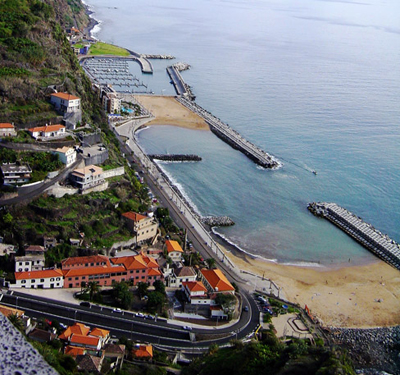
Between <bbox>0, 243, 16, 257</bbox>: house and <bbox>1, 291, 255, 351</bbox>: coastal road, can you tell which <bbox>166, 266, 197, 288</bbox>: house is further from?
<bbox>0, 243, 16, 257</bbox>: house

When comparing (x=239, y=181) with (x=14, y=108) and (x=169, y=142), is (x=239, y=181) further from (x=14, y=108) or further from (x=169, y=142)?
(x=14, y=108)

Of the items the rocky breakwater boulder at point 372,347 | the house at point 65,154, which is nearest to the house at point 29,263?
the house at point 65,154

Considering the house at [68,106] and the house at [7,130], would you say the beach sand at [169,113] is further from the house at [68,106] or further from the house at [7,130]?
the house at [7,130]

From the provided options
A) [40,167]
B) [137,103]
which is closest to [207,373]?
[40,167]

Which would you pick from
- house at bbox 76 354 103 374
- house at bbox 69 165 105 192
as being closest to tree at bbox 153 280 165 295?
house at bbox 76 354 103 374

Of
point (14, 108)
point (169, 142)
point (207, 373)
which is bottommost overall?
point (169, 142)

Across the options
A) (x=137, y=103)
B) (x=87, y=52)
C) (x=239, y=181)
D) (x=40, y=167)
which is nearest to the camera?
(x=40, y=167)

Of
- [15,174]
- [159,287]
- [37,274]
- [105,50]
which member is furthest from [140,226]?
[105,50]

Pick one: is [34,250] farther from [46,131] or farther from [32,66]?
[32,66]
